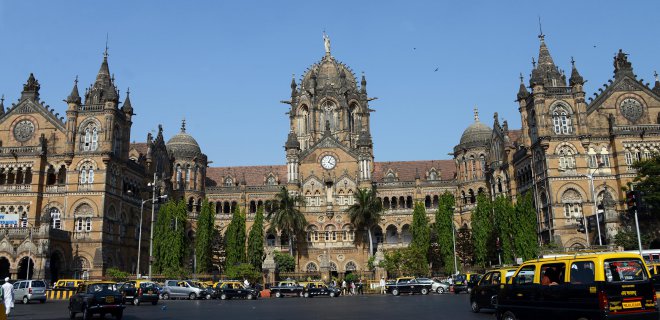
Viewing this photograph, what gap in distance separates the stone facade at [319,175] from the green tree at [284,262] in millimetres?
4523

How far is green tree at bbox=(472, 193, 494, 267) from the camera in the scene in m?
59.6

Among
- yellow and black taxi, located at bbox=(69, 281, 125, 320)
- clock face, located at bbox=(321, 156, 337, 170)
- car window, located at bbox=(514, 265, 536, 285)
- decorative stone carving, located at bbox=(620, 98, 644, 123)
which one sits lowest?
yellow and black taxi, located at bbox=(69, 281, 125, 320)

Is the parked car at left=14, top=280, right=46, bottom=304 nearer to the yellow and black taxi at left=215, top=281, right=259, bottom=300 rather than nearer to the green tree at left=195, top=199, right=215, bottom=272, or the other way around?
the yellow and black taxi at left=215, top=281, right=259, bottom=300

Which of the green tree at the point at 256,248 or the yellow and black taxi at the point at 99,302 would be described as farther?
the green tree at the point at 256,248

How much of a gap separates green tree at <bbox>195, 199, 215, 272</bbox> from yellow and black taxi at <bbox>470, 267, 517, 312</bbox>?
41614 millimetres

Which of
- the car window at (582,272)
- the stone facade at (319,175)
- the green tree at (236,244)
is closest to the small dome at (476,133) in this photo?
the stone facade at (319,175)

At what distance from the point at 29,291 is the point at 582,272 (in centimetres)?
3644

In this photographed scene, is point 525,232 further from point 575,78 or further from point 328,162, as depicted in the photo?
point 328,162

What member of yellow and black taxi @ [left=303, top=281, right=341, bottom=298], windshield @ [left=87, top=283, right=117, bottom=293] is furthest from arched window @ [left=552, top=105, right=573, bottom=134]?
windshield @ [left=87, top=283, right=117, bottom=293]

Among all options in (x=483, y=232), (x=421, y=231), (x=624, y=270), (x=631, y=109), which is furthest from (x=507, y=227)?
(x=624, y=270)

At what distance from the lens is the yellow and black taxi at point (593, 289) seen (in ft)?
46.8

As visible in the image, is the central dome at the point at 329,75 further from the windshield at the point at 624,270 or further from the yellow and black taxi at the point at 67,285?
the windshield at the point at 624,270

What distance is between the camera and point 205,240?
62.3 meters

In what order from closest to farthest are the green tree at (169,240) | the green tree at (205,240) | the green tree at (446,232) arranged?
the green tree at (169,240) → the green tree at (205,240) → the green tree at (446,232)
